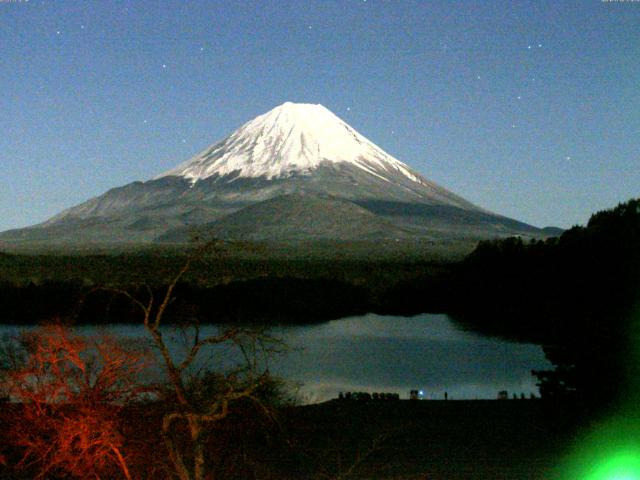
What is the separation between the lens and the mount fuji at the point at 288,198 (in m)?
116

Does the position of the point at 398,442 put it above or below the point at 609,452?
below

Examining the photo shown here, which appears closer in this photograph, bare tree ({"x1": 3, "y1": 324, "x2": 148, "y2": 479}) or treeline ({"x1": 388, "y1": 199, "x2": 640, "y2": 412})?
bare tree ({"x1": 3, "y1": 324, "x2": 148, "y2": 479})

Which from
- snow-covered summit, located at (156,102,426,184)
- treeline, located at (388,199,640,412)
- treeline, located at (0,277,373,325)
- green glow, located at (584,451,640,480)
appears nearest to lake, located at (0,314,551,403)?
treeline, located at (388,199,640,412)

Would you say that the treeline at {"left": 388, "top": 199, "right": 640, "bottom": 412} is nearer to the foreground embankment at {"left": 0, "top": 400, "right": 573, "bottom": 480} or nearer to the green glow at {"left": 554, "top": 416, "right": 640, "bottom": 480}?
the green glow at {"left": 554, "top": 416, "right": 640, "bottom": 480}

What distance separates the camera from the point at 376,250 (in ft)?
306

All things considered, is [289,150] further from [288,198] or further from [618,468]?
[618,468]

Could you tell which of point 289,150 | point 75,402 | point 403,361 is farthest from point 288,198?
point 75,402

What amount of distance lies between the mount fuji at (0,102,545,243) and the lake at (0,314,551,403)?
234ft

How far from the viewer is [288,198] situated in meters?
126

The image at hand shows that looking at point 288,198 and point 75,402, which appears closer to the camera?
point 75,402

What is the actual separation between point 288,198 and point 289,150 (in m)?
28.0

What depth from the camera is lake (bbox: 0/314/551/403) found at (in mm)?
21234

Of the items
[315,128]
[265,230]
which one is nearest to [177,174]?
[315,128]

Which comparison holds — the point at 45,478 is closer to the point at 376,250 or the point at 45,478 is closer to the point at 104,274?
the point at 104,274
